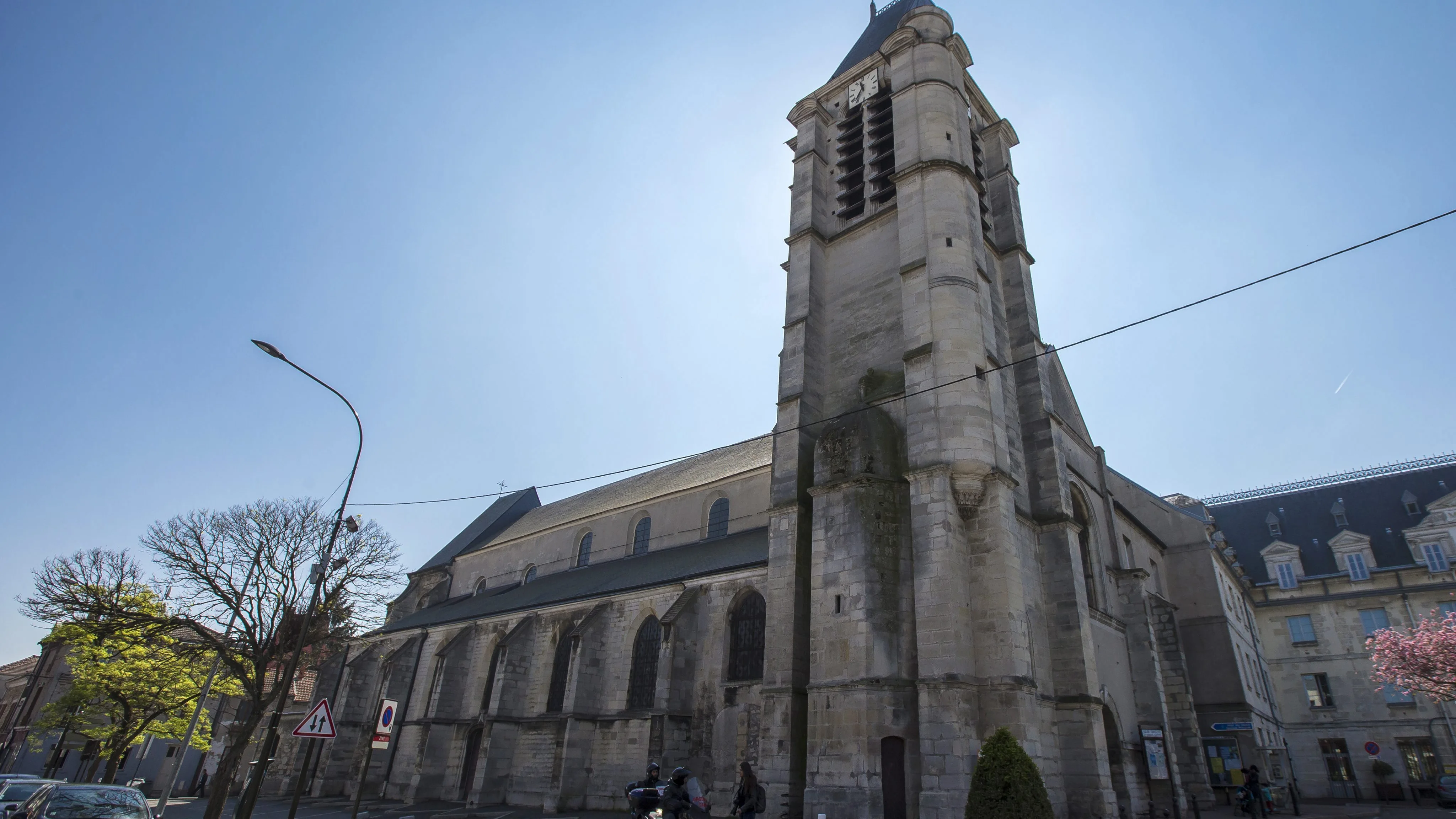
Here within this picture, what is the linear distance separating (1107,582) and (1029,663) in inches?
286

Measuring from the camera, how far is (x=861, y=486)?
15594mm

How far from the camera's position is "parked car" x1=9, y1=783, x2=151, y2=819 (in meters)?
9.65

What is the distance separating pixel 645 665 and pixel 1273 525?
3483 centimetres

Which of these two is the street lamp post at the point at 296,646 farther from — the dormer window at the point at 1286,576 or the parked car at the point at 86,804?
the dormer window at the point at 1286,576

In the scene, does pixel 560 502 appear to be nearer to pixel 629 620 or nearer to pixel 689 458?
pixel 689 458

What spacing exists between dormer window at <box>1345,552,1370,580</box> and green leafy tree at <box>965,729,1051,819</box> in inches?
1253

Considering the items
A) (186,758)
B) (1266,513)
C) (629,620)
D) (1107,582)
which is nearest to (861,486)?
(1107,582)

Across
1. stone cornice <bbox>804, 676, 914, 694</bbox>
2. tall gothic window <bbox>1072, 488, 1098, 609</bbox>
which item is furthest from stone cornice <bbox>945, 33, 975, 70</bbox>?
stone cornice <bbox>804, 676, 914, 694</bbox>

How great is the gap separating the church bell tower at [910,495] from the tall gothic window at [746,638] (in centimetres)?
282

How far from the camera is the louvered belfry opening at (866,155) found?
877 inches

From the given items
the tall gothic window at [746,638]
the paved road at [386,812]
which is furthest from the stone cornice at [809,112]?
the paved road at [386,812]

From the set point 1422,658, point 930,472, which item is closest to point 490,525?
point 930,472

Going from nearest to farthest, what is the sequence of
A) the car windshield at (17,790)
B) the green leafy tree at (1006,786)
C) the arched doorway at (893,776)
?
the green leafy tree at (1006,786), the arched doorway at (893,776), the car windshield at (17,790)

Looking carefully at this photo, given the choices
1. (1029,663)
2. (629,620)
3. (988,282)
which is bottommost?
(1029,663)
